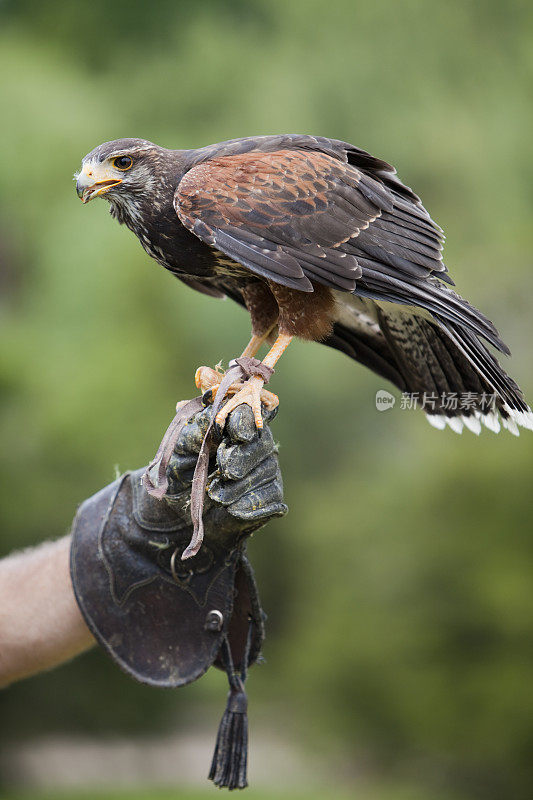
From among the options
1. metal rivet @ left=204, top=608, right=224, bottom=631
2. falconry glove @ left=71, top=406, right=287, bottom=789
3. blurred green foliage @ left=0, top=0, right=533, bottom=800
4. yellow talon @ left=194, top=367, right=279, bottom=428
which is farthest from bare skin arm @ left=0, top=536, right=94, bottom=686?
blurred green foliage @ left=0, top=0, right=533, bottom=800

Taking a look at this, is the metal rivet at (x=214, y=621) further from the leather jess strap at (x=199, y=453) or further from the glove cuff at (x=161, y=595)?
the leather jess strap at (x=199, y=453)

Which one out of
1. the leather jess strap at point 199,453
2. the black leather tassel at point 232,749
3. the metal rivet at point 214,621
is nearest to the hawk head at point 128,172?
the leather jess strap at point 199,453

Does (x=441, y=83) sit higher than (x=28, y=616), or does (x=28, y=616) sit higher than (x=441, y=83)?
(x=441, y=83)

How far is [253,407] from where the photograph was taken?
8.12ft

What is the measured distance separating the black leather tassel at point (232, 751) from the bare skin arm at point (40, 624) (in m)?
0.54

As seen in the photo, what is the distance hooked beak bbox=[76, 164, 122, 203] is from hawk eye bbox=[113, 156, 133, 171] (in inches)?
1.7

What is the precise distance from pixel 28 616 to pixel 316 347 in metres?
3.35

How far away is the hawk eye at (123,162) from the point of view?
107 inches

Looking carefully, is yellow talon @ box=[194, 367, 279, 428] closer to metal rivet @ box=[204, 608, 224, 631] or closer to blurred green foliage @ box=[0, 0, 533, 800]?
metal rivet @ box=[204, 608, 224, 631]

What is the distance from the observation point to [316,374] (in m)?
5.69

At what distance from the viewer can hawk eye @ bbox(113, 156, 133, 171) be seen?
2.72 meters

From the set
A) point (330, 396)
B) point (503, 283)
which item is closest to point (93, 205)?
point (330, 396)

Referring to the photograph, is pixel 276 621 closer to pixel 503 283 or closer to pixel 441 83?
pixel 503 283

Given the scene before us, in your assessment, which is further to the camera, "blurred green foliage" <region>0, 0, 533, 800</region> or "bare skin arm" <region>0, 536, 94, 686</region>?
"blurred green foliage" <region>0, 0, 533, 800</region>
